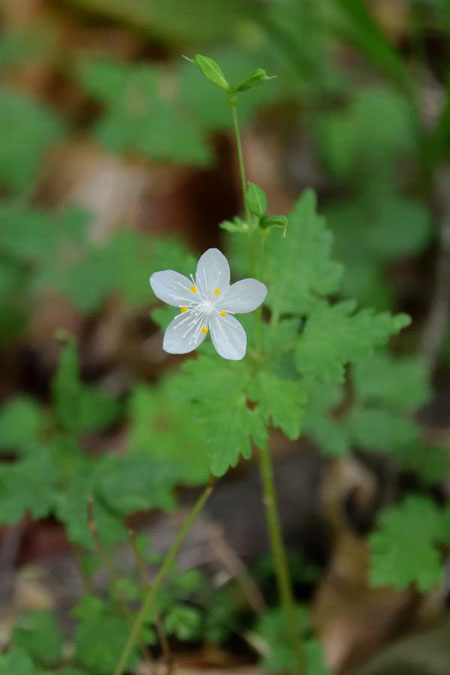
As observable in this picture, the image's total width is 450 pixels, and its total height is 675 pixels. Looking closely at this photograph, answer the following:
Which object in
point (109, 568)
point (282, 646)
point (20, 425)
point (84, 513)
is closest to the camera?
point (109, 568)

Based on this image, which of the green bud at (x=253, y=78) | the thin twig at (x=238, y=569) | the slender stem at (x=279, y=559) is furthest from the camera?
the thin twig at (x=238, y=569)

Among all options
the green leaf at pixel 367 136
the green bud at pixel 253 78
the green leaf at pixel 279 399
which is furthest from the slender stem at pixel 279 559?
the green leaf at pixel 367 136

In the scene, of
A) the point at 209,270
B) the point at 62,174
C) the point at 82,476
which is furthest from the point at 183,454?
the point at 62,174

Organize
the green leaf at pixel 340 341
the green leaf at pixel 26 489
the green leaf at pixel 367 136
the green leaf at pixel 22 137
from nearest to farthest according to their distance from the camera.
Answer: the green leaf at pixel 340 341
the green leaf at pixel 26 489
the green leaf at pixel 367 136
the green leaf at pixel 22 137

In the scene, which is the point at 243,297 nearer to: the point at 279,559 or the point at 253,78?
the point at 253,78

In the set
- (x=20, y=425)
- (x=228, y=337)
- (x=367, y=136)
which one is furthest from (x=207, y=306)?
(x=367, y=136)

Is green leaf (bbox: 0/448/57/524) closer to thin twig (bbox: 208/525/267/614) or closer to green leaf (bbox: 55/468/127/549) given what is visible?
green leaf (bbox: 55/468/127/549)

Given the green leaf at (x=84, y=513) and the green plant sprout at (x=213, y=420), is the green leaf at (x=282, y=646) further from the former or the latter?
the green leaf at (x=84, y=513)

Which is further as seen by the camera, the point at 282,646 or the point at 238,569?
the point at 238,569
